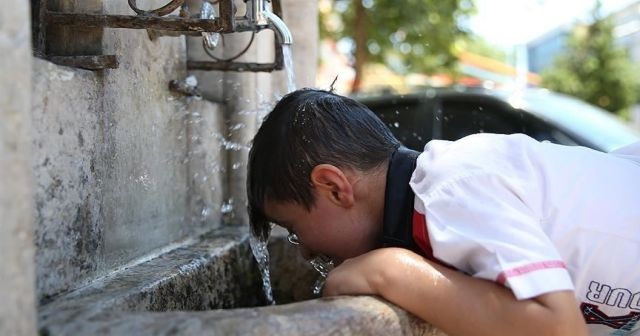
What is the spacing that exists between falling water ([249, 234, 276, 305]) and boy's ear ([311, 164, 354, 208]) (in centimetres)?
42

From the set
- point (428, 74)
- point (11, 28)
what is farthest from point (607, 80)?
point (11, 28)

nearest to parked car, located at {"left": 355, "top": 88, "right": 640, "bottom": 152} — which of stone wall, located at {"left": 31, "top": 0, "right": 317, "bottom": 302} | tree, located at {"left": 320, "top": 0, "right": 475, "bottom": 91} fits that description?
stone wall, located at {"left": 31, "top": 0, "right": 317, "bottom": 302}

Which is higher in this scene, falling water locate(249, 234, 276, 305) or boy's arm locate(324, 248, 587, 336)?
boy's arm locate(324, 248, 587, 336)

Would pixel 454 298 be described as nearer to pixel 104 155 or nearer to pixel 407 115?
pixel 104 155

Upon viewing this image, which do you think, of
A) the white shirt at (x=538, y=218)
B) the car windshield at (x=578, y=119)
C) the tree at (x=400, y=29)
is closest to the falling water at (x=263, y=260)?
the white shirt at (x=538, y=218)

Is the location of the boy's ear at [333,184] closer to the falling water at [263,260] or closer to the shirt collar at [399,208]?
the shirt collar at [399,208]

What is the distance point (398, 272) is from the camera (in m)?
1.47

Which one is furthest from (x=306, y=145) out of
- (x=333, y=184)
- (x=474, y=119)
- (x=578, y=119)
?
(x=578, y=119)

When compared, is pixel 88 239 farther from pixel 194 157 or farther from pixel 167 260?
pixel 194 157

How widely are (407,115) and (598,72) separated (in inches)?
776

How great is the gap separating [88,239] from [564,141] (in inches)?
126

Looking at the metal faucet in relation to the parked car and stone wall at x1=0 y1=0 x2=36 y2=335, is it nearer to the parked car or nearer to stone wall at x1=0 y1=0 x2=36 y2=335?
stone wall at x1=0 y1=0 x2=36 y2=335

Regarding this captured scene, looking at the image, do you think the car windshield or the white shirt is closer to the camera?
the white shirt

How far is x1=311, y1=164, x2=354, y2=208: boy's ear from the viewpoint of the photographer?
1.69m
